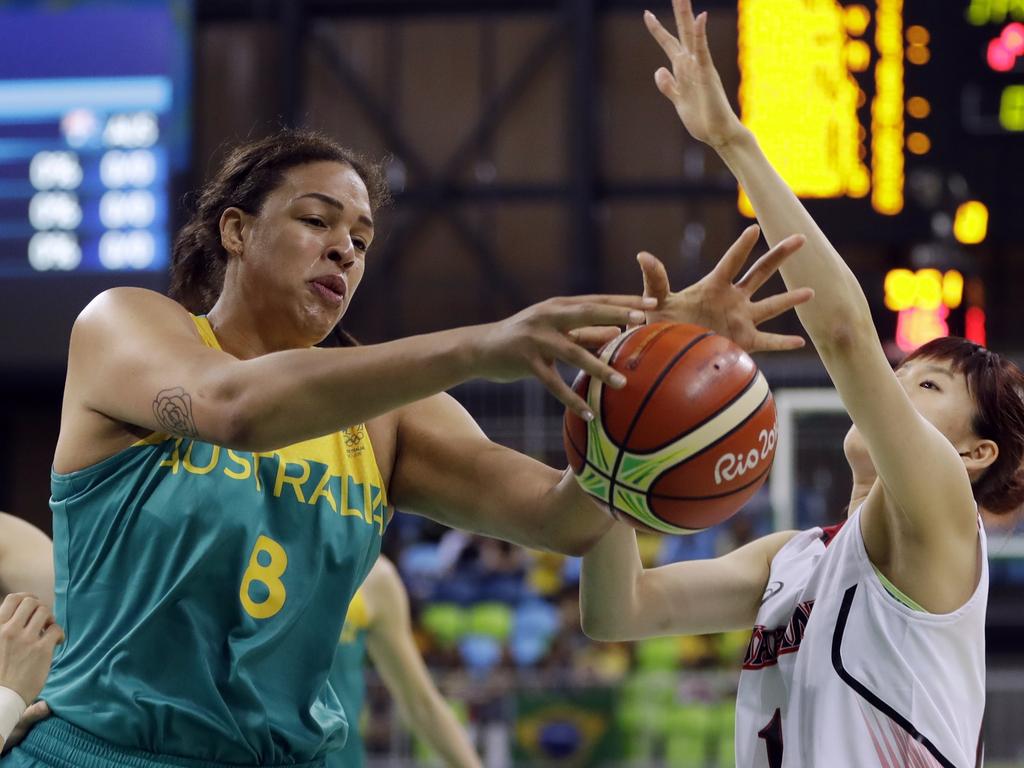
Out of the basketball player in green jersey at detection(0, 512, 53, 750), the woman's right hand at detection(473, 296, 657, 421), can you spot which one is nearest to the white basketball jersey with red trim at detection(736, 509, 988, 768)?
the woman's right hand at detection(473, 296, 657, 421)

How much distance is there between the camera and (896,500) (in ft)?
9.08

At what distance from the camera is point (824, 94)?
33.0 feet

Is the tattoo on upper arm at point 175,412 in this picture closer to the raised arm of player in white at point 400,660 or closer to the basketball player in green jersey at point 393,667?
the basketball player in green jersey at point 393,667

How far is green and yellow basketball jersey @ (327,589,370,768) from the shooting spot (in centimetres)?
466

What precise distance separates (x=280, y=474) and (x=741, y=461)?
900 millimetres

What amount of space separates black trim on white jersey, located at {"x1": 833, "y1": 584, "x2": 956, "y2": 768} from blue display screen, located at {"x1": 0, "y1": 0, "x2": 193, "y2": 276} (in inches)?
400

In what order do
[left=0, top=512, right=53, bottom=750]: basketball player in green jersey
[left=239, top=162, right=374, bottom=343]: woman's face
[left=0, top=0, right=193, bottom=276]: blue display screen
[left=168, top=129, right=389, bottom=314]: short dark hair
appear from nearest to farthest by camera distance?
[left=239, top=162, right=374, bottom=343]: woman's face → [left=168, top=129, right=389, bottom=314]: short dark hair → [left=0, top=512, right=53, bottom=750]: basketball player in green jersey → [left=0, top=0, right=193, bottom=276]: blue display screen

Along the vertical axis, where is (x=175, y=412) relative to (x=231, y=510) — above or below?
above

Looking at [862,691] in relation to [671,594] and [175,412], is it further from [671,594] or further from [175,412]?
[175,412]

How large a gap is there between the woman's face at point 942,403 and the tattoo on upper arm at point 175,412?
1.35 m

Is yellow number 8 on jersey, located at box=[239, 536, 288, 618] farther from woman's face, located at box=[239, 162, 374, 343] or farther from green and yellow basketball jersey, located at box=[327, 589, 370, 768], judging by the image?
green and yellow basketball jersey, located at box=[327, 589, 370, 768]

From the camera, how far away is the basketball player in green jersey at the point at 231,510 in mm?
2703

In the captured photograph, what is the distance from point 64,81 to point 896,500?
1120cm

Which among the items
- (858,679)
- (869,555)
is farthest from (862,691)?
(869,555)
